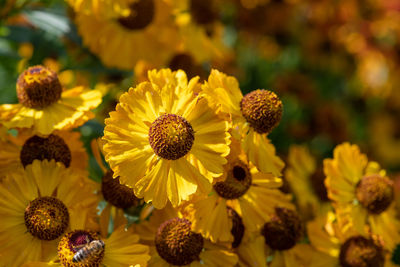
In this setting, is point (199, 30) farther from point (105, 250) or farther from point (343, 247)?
point (105, 250)

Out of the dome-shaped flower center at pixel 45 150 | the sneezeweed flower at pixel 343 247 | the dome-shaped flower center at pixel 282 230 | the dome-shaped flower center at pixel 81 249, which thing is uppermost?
the dome-shaped flower center at pixel 45 150

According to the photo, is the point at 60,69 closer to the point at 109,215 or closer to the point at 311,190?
the point at 109,215

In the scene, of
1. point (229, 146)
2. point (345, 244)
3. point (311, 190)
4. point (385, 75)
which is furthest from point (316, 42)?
point (229, 146)

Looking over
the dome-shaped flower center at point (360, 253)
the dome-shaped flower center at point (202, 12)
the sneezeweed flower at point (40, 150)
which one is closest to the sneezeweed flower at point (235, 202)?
the dome-shaped flower center at point (360, 253)

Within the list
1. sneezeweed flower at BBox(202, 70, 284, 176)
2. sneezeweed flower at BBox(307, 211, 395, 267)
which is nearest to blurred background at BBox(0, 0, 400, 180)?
sneezeweed flower at BBox(202, 70, 284, 176)

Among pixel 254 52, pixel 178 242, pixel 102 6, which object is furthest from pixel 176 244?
pixel 254 52

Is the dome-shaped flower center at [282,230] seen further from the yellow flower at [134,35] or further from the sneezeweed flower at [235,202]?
the yellow flower at [134,35]

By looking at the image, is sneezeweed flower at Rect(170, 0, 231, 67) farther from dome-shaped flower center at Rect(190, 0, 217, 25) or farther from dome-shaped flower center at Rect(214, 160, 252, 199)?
dome-shaped flower center at Rect(214, 160, 252, 199)
